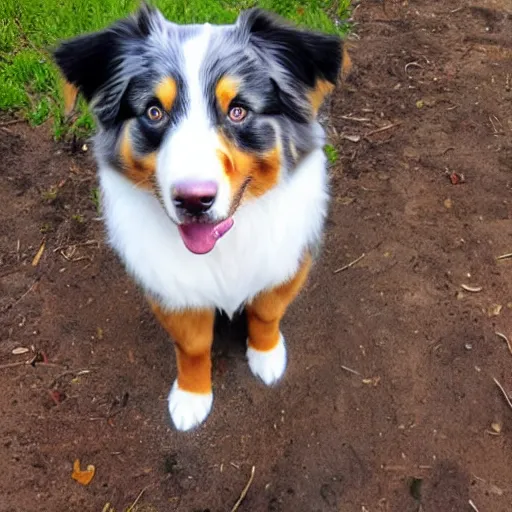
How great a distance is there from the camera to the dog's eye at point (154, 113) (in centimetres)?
207

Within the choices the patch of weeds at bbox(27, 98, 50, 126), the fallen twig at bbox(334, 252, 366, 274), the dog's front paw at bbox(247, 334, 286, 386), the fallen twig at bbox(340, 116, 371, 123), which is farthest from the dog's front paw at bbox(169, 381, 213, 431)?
the patch of weeds at bbox(27, 98, 50, 126)

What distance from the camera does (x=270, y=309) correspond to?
110 inches

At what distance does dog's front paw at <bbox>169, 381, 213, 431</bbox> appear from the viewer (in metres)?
2.97

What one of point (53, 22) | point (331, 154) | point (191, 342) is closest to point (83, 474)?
point (191, 342)

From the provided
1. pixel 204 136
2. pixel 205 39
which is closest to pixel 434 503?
pixel 204 136

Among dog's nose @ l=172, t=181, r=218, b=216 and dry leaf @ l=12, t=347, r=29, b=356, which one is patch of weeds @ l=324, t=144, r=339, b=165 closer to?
dry leaf @ l=12, t=347, r=29, b=356

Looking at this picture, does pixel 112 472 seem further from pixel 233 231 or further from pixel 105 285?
pixel 233 231

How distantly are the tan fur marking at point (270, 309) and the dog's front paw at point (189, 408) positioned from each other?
0.34 m

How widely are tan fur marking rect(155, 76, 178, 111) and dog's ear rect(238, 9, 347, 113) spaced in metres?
0.32

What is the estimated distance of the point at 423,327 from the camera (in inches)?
128

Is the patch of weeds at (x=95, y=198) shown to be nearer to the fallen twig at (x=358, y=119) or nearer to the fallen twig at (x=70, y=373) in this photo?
the fallen twig at (x=70, y=373)

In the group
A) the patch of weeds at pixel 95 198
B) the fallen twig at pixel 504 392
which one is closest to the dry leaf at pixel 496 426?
the fallen twig at pixel 504 392

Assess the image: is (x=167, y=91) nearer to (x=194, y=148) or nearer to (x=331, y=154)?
(x=194, y=148)

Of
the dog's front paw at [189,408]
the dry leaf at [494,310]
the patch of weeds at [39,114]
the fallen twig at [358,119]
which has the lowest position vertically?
the dog's front paw at [189,408]
